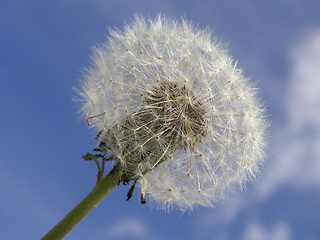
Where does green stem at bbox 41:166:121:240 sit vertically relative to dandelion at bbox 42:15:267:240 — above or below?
below

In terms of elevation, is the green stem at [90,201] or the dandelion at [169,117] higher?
the dandelion at [169,117]

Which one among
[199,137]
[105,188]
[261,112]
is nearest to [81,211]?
[105,188]

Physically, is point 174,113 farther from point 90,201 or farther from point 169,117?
point 90,201

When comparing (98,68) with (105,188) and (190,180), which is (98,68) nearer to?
(105,188)

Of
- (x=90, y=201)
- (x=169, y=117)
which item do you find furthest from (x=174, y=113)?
(x=90, y=201)
